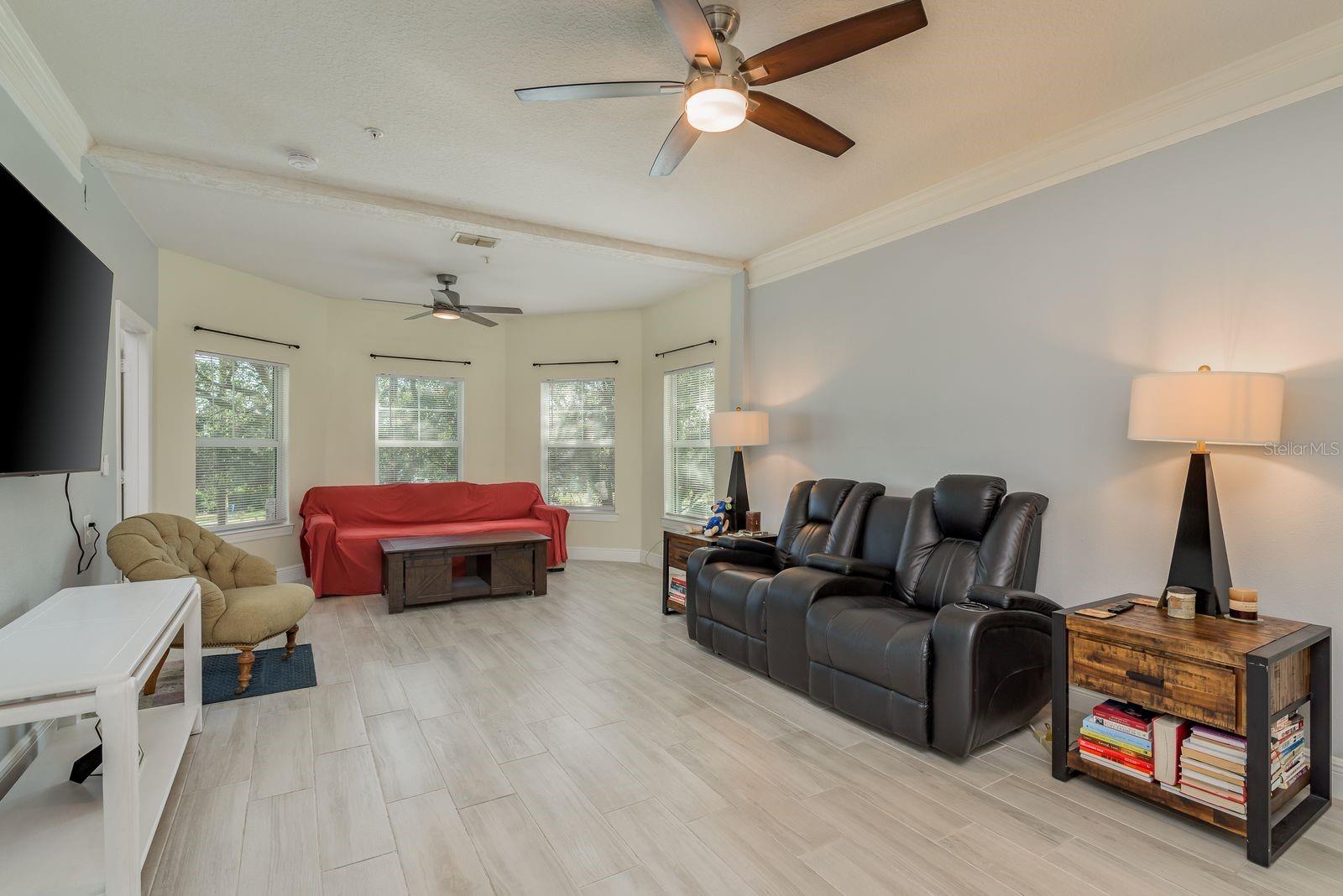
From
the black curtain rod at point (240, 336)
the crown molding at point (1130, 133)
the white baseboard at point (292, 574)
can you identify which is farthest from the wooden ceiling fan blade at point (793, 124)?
the white baseboard at point (292, 574)

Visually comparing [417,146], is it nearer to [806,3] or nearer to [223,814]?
[806,3]

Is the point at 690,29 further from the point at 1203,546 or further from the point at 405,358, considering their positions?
the point at 405,358

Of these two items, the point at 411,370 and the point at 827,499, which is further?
the point at 411,370

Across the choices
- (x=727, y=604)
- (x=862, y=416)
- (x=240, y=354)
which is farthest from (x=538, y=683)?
(x=240, y=354)

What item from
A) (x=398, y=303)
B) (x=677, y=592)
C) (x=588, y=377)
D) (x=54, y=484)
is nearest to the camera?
(x=54, y=484)

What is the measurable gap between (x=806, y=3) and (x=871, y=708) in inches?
107

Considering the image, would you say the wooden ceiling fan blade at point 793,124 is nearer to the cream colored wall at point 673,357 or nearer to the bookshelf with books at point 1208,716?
the bookshelf with books at point 1208,716

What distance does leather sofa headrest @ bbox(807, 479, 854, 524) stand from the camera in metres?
3.94

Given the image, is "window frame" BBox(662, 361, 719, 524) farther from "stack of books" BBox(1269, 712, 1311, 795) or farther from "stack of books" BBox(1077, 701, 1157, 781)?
"stack of books" BBox(1269, 712, 1311, 795)

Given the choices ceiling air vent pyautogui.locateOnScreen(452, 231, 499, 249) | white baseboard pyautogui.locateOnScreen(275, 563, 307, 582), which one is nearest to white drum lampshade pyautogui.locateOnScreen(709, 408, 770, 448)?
ceiling air vent pyautogui.locateOnScreen(452, 231, 499, 249)

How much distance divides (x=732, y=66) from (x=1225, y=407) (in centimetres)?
204

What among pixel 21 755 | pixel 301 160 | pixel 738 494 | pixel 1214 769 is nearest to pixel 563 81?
pixel 301 160

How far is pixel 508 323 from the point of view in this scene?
288 inches

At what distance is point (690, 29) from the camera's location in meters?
1.94
